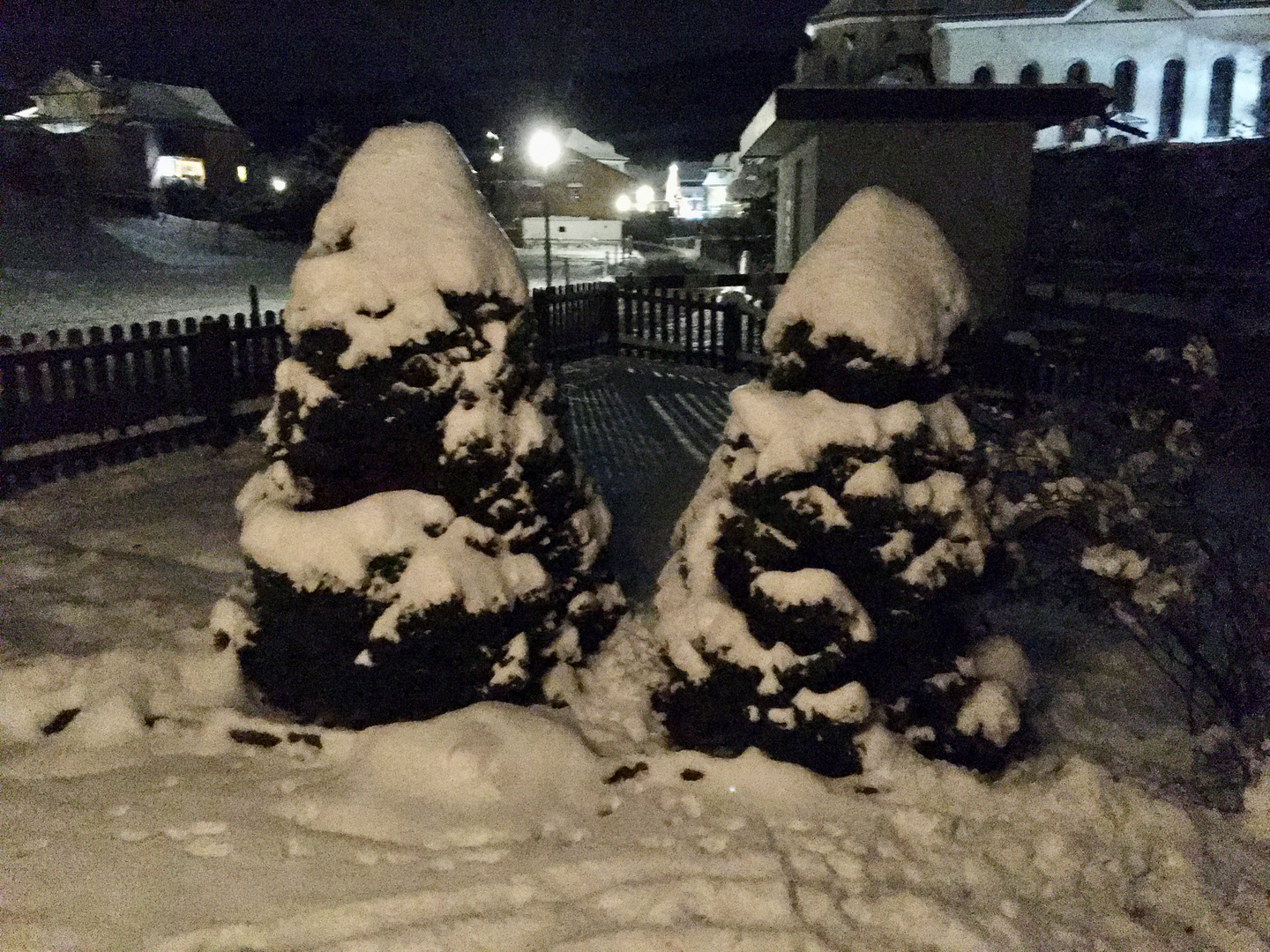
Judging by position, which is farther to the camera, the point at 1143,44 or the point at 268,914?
the point at 1143,44

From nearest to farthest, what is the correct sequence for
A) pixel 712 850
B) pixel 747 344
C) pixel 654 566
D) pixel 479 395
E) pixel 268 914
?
pixel 268 914 → pixel 712 850 → pixel 479 395 → pixel 654 566 → pixel 747 344

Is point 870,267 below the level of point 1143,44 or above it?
below

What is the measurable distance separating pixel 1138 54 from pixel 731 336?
28485mm

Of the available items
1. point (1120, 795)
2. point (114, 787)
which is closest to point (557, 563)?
point (114, 787)

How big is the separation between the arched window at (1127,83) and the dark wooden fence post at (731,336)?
2736cm

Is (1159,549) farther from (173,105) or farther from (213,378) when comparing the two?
(173,105)

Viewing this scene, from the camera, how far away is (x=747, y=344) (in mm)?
14562

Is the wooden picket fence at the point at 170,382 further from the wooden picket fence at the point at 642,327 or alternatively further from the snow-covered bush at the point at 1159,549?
the wooden picket fence at the point at 642,327

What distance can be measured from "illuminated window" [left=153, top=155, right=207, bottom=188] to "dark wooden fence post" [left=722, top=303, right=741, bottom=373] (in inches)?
1666

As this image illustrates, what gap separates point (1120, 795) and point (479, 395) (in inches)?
123

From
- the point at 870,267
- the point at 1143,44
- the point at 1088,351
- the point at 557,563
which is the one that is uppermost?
the point at 1143,44

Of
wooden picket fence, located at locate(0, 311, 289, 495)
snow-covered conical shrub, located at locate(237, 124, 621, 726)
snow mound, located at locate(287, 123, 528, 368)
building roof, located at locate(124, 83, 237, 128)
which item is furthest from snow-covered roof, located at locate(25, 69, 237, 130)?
snow-covered conical shrub, located at locate(237, 124, 621, 726)

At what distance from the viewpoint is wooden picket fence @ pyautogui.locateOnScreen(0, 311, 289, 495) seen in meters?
8.21

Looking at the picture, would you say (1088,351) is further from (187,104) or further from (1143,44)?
(187,104)
